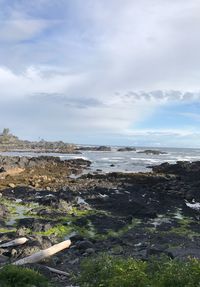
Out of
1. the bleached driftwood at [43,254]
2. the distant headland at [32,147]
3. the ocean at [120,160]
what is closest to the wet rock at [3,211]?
the bleached driftwood at [43,254]

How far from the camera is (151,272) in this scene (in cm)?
1064

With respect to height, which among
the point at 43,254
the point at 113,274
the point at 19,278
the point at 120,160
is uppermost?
the point at 120,160

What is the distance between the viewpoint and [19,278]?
1162 cm

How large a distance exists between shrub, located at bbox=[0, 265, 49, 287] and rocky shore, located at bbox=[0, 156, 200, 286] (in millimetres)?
1076

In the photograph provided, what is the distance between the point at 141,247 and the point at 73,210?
383 inches

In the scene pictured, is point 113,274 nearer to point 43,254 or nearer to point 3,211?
point 43,254

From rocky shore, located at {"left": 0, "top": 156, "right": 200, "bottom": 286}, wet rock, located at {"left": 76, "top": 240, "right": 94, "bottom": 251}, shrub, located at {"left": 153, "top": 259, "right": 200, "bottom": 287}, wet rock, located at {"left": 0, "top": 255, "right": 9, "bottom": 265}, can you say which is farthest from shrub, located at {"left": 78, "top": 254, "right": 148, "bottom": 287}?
wet rock, located at {"left": 76, "top": 240, "right": 94, "bottom": 251}

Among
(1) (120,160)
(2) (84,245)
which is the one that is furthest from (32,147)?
(2) (84,245)

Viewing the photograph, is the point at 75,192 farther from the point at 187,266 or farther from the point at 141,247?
the point at 187,266

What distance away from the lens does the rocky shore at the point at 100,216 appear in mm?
17344

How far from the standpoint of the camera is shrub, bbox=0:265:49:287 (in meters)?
11.4

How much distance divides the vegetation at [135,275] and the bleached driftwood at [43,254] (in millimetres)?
4601

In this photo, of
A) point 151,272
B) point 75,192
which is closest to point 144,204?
point 75,192

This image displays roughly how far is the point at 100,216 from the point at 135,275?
53.6ft
